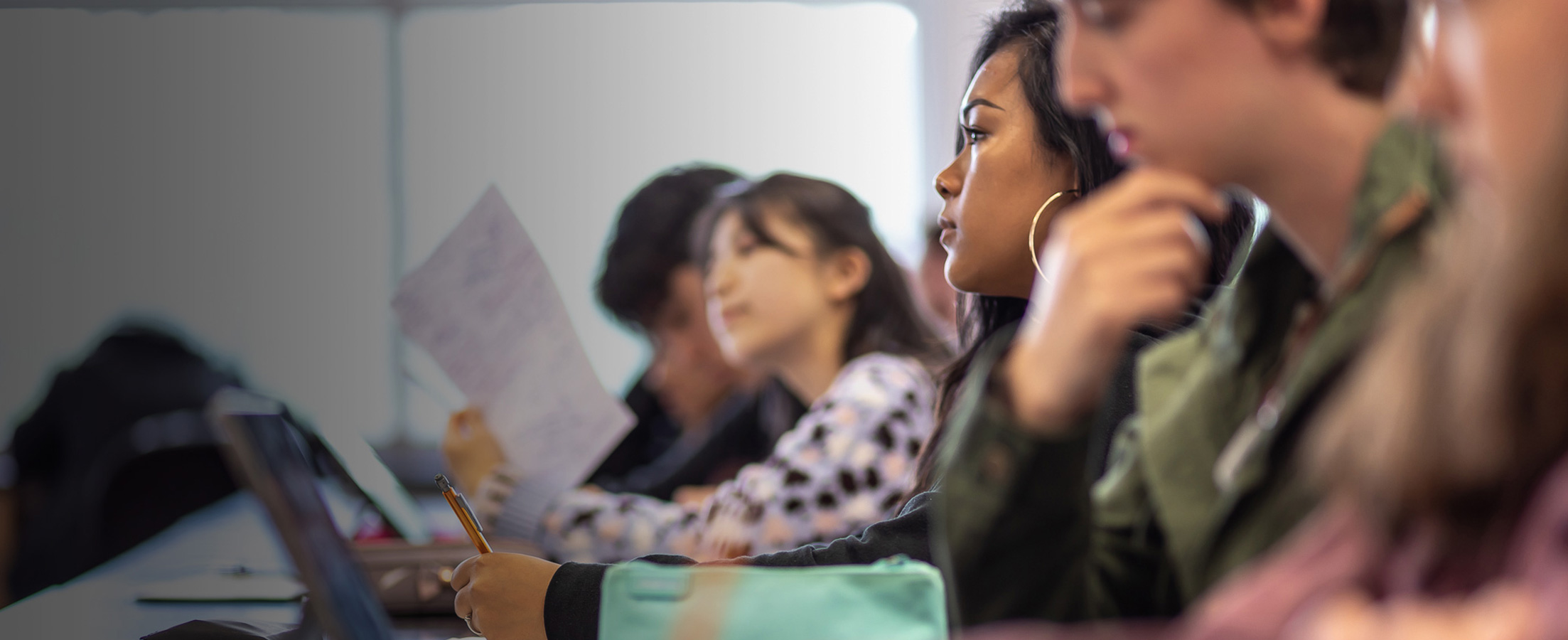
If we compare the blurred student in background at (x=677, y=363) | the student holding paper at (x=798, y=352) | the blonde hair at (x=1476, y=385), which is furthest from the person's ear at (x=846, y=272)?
the blonde hair at (x=1476, y=385)

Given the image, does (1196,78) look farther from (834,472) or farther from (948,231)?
(834,472)

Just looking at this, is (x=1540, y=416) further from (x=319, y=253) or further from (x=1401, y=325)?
(x=319, y=253)

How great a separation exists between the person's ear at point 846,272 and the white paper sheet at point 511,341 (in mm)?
357

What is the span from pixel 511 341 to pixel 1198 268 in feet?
4.09

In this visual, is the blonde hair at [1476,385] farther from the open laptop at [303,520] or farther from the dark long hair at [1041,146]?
the dark long hair at [1041,146]

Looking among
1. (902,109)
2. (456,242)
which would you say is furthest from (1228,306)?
(902,109)

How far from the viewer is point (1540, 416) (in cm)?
34

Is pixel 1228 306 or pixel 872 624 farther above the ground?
pixel 1228 306

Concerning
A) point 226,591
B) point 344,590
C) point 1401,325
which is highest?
point 1401,325

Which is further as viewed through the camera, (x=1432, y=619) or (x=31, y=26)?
(x=31, y=26)

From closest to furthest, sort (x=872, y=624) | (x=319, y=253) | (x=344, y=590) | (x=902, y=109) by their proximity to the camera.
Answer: (x=872, y=624) < (x=344, y=590) < (x=902, y=109) < (x=319, y=253)

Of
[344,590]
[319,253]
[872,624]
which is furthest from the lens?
[319,253]

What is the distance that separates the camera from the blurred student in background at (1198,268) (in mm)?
448

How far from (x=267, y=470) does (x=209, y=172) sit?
12.9ft
